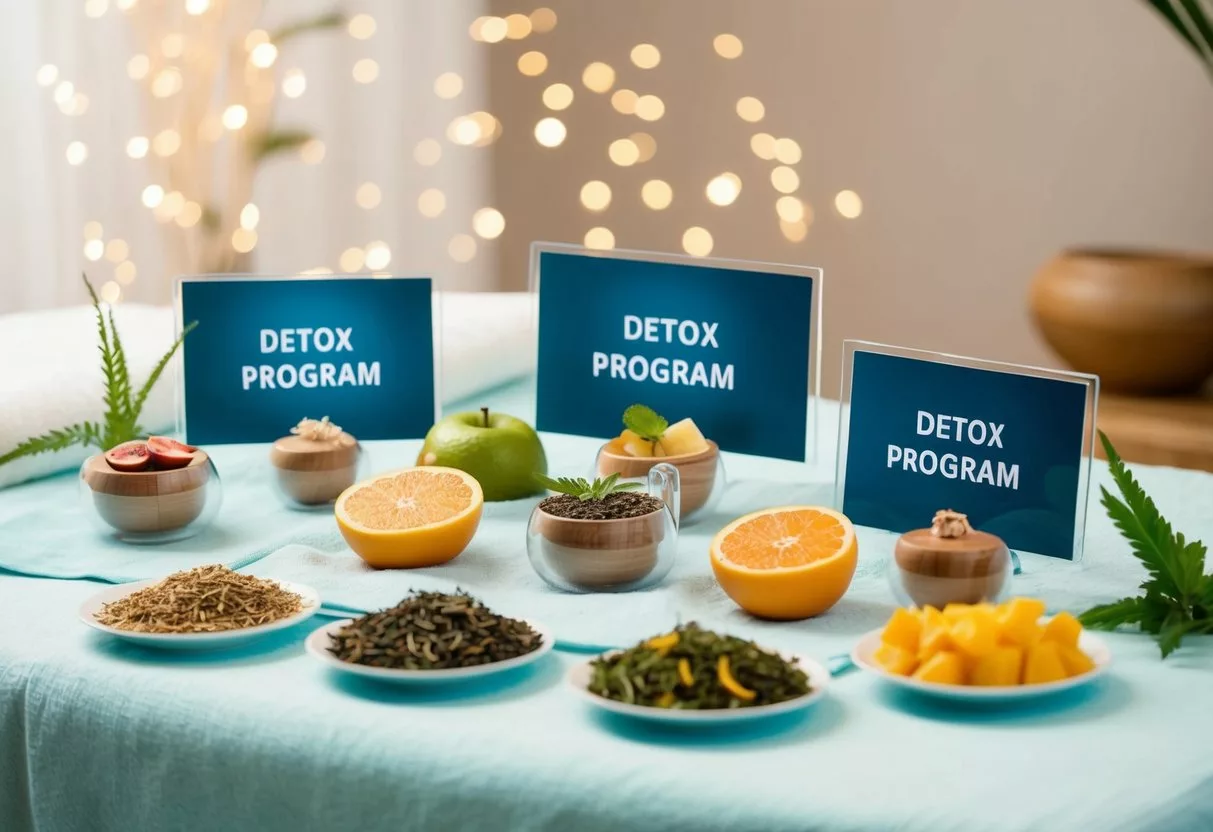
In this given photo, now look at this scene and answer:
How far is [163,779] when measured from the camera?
3.22 feet

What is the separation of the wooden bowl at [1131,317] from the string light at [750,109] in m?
0.94

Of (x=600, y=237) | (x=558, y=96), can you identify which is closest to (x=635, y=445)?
(x=600, y=237)

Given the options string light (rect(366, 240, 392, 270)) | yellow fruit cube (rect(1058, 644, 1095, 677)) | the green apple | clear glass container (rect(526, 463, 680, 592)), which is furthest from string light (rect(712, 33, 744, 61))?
yellow fruit cube (rect(1058, 644, 1095, 677))

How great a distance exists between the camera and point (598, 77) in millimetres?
3787

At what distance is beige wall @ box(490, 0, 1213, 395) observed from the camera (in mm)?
3066

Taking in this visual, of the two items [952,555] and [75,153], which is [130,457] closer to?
[952,555]

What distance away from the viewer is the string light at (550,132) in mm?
3887

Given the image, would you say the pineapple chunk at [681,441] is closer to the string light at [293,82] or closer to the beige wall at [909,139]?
the beige wall at [909,139]

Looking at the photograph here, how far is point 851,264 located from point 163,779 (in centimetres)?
275

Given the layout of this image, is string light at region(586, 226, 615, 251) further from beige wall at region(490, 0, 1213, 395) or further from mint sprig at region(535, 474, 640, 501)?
mint sprig at region(535, 474, 640, 501)

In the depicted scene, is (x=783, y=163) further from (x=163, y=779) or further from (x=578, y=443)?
(x=163, y=779)

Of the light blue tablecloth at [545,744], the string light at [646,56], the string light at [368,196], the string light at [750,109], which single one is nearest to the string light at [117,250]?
the string light at [368,196]

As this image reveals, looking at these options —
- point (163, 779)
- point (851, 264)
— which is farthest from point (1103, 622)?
point (851, 264)

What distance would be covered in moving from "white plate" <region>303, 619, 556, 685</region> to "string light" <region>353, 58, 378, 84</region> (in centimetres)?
282
